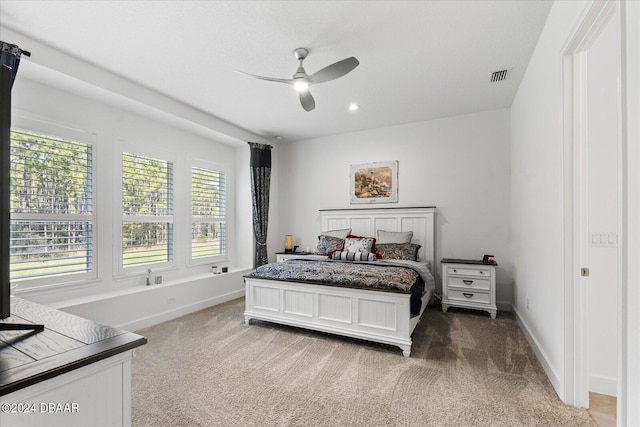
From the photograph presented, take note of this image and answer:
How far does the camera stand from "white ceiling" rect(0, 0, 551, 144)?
2121mm

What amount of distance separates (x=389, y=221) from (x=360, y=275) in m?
1.85

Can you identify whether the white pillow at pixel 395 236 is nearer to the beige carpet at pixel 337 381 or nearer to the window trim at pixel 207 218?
the beige carpet at pixel 337 381

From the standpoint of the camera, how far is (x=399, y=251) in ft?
13.3

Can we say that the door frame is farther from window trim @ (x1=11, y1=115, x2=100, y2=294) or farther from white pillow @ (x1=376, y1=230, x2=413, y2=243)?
window trim @ (x1=11, y1=115, x2=100, y2=294)

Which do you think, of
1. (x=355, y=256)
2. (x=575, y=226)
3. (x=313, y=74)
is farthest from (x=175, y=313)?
(x=575, y=226)

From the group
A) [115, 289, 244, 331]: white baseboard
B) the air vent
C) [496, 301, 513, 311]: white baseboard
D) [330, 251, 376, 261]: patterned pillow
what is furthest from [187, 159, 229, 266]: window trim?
[496, 301, 513, 311]: white baseboard

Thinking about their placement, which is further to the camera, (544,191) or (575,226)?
(544,191)

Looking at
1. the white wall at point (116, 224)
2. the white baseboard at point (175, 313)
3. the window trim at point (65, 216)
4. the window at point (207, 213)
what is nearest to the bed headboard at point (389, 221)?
the window at point (207, 213)

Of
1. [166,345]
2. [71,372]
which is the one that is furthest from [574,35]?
[166,345]

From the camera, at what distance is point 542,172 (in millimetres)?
2434

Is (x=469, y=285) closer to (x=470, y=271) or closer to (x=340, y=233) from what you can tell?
(x=470, y=271)

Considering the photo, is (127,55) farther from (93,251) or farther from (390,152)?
(390,152)

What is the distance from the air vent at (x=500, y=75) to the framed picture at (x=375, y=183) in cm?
180

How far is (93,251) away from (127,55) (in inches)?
82.1
